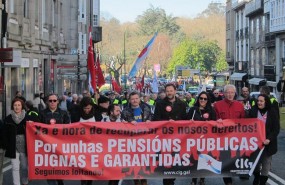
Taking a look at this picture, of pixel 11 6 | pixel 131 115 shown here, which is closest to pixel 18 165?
pixel 131 115

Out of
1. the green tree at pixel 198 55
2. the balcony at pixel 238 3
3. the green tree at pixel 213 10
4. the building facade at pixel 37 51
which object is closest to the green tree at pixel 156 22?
the green tree at pixel 213 10

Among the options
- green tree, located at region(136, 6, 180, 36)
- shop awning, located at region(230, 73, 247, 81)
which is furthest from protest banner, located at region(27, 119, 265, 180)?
green tree, located at region(136, 6, 180, 36)

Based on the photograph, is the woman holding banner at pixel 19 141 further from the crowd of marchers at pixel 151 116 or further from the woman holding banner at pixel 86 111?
the woman holding banner at pixel 86 111

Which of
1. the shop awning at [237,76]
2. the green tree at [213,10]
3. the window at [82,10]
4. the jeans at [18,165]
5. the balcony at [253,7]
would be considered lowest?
the jeans at [18,165]

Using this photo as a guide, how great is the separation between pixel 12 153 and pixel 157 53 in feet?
375

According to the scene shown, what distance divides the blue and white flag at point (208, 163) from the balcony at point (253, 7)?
177ft

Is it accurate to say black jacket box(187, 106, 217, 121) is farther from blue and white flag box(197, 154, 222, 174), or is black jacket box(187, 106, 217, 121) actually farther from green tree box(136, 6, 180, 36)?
green tree box(136, 6, 180, 36)

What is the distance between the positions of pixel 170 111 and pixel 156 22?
13644cm

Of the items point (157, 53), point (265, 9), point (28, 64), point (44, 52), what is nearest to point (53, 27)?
point (44, 52)

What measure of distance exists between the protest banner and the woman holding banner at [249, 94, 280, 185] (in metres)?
0.16

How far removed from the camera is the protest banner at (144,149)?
34.2 ft

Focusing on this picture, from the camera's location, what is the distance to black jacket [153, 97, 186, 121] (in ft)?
35.9

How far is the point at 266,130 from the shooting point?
35.8ft

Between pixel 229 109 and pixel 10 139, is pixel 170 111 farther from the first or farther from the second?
pixel 10 139
